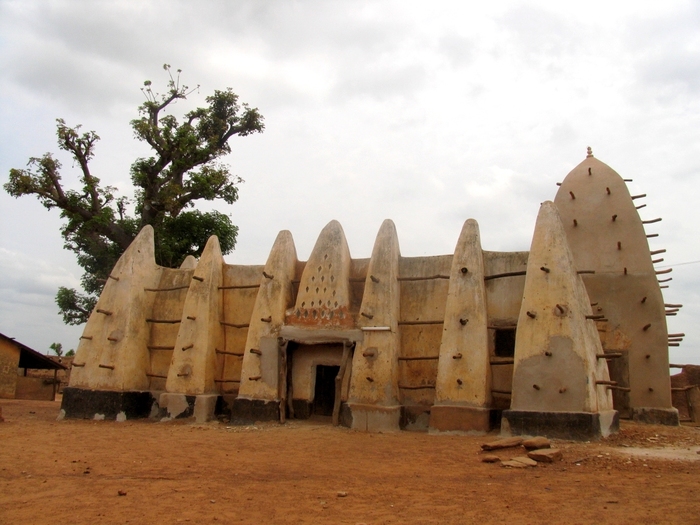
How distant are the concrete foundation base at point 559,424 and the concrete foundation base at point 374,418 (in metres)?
2.26

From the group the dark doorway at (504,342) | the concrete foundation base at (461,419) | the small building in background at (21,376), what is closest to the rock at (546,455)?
the concrete foundation base at (461,419)

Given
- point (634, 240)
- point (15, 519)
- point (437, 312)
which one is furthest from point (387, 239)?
point (15, 519)

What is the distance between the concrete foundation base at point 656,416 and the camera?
13.5 meters

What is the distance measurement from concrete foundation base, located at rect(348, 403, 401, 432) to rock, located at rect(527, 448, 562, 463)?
3.85 metres

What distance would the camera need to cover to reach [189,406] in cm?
1384

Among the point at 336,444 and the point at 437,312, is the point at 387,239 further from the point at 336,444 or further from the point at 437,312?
the point at 336,444

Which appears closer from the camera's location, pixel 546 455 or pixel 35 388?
pixel 546 455

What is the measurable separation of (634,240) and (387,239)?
19.9 ft

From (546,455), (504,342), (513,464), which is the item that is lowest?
(513,464)

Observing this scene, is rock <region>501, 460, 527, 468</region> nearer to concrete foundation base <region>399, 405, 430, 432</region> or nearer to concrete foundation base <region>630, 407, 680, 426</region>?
concrete foundation base <region>399, 405, 430, 432</region>

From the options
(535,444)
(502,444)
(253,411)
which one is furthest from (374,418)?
(535,444)

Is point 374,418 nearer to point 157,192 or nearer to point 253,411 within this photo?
point 253,411

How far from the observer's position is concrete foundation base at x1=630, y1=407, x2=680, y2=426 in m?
13.5

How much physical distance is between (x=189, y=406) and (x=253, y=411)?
172 centimetres
